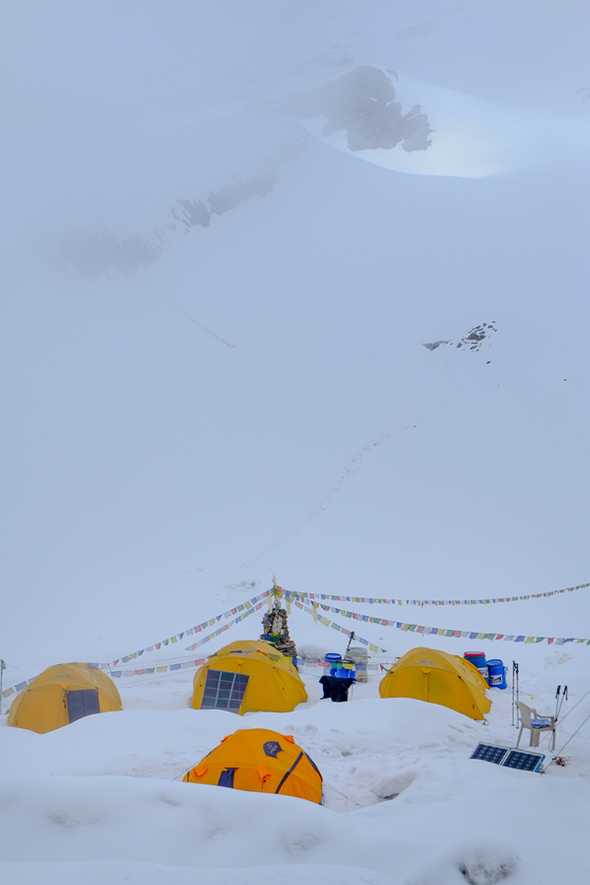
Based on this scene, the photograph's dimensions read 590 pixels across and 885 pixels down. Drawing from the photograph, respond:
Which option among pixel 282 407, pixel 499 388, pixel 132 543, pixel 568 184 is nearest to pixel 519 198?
pixel 568 184

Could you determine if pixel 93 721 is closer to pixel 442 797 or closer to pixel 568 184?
pixel 442 797

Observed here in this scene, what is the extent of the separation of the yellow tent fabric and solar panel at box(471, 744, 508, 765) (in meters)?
1.92

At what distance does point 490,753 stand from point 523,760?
696mm

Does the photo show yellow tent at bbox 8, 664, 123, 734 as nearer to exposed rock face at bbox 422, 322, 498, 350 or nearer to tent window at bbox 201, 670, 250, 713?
tent window at bbox 201, 670, 250, 713

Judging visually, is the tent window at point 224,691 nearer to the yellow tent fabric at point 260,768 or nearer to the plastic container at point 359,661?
the plastic container at point 359,661

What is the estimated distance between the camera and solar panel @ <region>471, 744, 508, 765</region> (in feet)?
27.9

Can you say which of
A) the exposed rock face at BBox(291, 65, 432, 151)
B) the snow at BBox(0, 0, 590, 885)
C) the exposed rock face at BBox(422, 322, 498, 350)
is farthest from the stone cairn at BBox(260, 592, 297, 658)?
the exposed rock face at BBox(291, 65, 432, 151)

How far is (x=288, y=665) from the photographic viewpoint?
1493 cm

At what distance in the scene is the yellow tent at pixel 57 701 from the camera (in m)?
12.7

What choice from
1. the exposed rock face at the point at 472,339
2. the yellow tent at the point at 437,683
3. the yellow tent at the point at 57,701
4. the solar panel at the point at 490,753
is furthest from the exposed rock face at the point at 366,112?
→ the solar panel at the point at 490,753

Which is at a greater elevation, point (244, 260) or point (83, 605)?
point (244, 260)

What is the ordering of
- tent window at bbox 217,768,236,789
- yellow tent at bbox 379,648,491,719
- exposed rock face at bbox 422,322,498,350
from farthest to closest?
exposed rock face at bbox 422,322,498,350
yellow tent at bbox 379,648,491,719
tent window at bbox 217,768,236,789

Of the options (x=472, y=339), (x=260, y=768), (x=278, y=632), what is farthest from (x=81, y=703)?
(x=472, y=339)

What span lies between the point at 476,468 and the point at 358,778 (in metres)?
25.6
